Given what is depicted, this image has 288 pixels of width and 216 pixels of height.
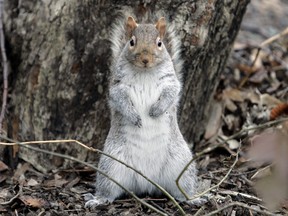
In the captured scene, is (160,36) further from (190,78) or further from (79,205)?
(79,205)

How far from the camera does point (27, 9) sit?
445 centimetres

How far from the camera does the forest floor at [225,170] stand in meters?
Result: 3.56

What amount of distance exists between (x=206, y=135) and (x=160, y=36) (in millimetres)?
1731

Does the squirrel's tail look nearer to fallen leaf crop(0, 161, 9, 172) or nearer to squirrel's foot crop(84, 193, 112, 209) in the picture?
squirrel's foot crop(84, 193, 112, 209)

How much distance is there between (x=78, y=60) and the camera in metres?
4.32

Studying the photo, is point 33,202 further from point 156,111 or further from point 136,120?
point 156,111

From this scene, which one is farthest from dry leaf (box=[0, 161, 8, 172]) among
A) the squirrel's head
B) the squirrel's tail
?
the squirrel's head

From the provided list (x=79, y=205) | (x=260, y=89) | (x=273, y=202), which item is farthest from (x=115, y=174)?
(x=260, y=89)

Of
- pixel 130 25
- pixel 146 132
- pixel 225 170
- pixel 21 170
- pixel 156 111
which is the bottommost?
pixel 21 170

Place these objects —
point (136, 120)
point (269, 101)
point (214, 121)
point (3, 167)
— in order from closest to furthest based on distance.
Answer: point (136, 120) < point (3, 167) < point (214, 121) < point (269, 101)

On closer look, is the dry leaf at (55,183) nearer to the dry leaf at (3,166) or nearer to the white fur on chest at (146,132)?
the dry leaf at (3,166)

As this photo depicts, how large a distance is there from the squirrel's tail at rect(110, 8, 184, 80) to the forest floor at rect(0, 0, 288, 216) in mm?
706

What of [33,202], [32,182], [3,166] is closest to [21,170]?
[3,166]

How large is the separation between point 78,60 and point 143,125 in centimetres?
105
